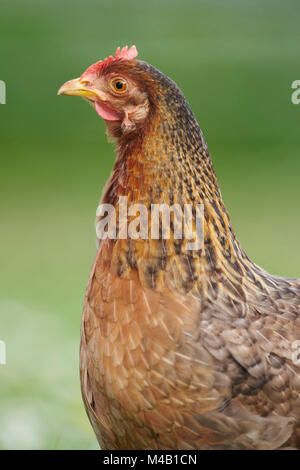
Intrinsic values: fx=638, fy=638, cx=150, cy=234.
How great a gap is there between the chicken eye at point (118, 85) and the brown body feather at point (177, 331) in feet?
0.16

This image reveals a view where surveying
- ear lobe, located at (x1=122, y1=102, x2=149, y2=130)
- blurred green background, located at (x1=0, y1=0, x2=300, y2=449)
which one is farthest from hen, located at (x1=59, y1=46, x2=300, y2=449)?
blurred green background, located at (x1=0, y1=0, x2=300, y2=449)

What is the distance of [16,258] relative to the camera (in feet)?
16.6

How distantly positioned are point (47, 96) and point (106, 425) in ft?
15.2

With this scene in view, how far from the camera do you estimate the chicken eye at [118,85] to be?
1651mm

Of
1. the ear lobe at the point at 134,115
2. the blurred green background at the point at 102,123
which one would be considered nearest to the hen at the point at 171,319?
the ear lobe at the point at 134,115

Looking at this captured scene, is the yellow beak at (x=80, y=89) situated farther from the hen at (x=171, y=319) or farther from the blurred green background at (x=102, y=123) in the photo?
the blurred green background at (x=102, y=123)

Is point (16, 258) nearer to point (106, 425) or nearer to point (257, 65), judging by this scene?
point (257, 65)

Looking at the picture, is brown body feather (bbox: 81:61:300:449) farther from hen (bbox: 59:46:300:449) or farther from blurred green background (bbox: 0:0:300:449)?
blurred green background (bbox: 0:0:300:449)

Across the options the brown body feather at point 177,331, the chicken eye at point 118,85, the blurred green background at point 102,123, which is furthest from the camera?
the blurred green background at point 102,123

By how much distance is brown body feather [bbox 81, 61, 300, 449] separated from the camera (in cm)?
154

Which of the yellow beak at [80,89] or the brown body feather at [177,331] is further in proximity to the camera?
the yellow beak at [80,89]

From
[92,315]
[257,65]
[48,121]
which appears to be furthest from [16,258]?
[92,315]

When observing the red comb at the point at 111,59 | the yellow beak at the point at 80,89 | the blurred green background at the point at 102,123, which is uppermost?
the blurred green background at the point at 102,123

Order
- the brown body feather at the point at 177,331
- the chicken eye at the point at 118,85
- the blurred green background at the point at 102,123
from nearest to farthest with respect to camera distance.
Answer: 1. the brown body feather at the point at 177,331
2. the chicken eye at the point at 118,85
3. the blurred green background at the point at 102,123
